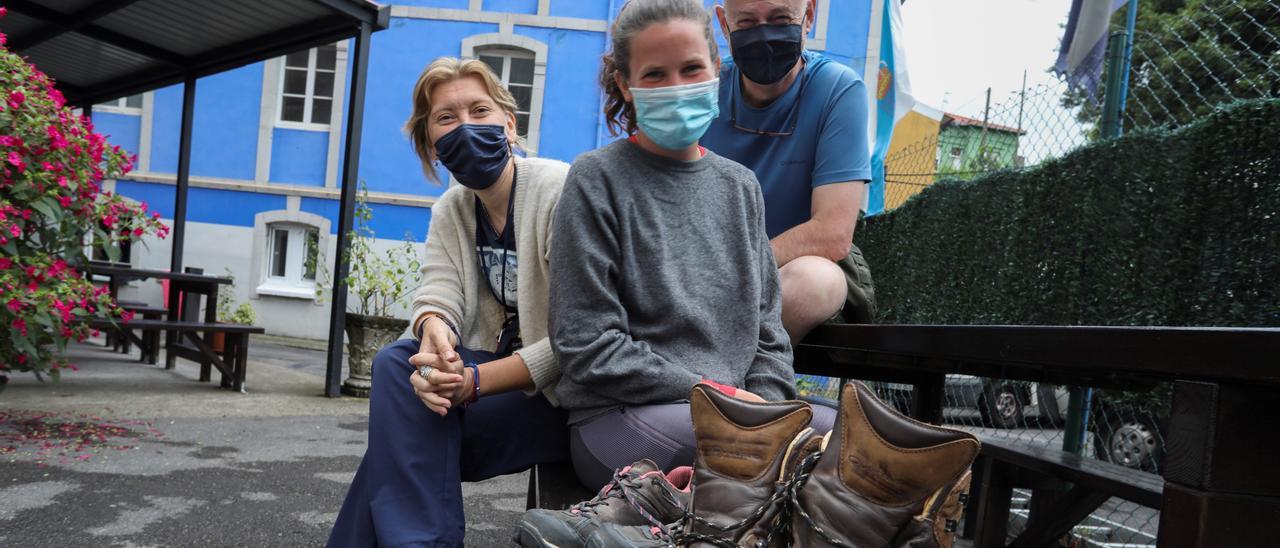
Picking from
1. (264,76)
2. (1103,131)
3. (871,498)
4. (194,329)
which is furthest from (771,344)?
(264,76)

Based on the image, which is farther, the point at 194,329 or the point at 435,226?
the point at 194,329

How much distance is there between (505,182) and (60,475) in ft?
10.2

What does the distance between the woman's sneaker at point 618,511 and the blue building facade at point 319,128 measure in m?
12.6

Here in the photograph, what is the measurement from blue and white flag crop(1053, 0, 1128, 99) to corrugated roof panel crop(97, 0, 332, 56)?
5252mm

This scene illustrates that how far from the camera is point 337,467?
15.0 ft

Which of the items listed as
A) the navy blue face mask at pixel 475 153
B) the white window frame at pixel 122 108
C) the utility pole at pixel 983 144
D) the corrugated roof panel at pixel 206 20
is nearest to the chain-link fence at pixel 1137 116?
the utility pole at pixel 983 144

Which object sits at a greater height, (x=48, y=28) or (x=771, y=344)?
(x=48, y=28)

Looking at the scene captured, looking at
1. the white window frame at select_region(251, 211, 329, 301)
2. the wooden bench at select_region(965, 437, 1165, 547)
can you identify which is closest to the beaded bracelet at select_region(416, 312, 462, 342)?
the wooden bench at select_region(965, 437, 1165, 547)

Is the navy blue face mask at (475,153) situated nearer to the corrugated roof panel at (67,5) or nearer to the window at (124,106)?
the corrugated roof panel at (67,5)

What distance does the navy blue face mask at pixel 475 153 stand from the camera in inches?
79.1

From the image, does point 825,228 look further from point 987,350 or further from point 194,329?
point 194,329

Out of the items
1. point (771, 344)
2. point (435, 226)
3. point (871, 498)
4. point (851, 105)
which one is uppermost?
point (851, 105)

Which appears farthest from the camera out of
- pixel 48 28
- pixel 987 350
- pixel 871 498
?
pixel 48 28

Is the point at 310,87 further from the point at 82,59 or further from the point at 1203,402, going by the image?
the point at 1203,402
